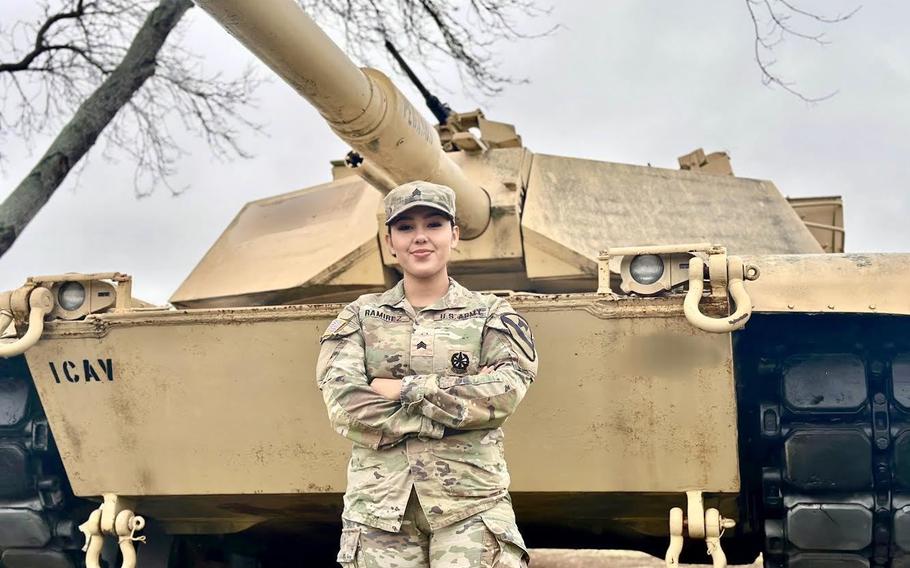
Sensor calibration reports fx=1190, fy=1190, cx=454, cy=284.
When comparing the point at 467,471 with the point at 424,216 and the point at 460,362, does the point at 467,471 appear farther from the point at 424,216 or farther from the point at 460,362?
the point at 424,216

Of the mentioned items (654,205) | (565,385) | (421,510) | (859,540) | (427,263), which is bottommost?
(859,540)

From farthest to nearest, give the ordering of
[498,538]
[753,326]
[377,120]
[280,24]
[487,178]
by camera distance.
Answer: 1. [487,178]
2. [753,326]
3. [377,120]
4. [280,24]
5. [498,538]

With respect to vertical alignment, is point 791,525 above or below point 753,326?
below

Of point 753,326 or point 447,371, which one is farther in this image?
point 753,326

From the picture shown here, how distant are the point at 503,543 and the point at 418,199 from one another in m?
0.95

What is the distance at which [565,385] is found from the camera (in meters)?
4.51

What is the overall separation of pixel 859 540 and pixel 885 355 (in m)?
0.71

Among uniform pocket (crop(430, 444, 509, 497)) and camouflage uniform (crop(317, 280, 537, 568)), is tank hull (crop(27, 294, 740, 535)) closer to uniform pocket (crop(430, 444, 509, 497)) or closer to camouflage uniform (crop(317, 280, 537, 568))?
camouflage uniform (crop(317, 280, 537, 568))

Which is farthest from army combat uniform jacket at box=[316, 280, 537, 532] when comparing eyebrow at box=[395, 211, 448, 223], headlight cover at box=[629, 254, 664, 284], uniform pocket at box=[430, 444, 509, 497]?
headlight cover at box=[629, 254, 664, 284]

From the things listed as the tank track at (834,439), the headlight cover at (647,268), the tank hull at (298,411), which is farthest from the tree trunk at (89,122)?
the tank track at (834,439)

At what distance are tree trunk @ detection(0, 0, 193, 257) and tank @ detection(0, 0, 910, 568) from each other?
4422 millimetres

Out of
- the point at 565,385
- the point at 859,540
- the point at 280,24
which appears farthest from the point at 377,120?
the point at 859,540

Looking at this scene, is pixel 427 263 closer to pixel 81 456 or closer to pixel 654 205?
pixel 81 456

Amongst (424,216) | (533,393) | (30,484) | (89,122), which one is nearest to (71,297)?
(30,484)
